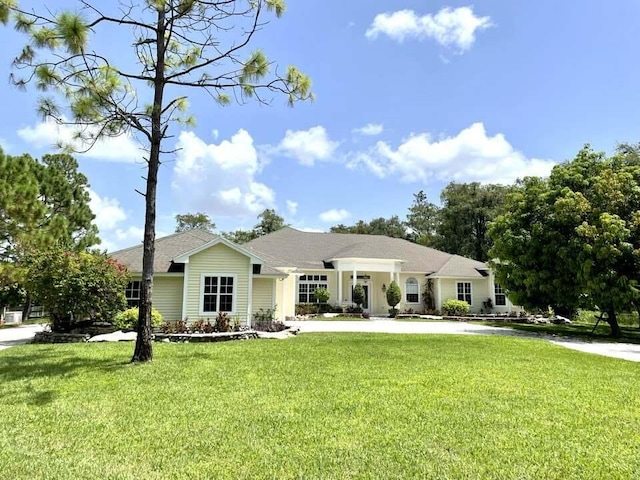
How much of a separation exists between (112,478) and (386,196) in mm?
29458

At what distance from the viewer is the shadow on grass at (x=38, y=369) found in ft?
21.8

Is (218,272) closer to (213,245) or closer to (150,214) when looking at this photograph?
(213,245)

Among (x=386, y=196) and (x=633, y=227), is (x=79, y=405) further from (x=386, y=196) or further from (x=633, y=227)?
(x=386, y=196)

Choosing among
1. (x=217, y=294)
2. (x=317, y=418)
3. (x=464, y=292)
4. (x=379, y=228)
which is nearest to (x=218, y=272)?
(x=217, y=294)

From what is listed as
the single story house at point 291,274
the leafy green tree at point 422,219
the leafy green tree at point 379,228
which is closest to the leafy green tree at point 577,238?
the single story house at point 291,274

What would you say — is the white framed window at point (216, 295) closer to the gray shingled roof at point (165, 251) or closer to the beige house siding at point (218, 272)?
the beige house siding at point (218, 272)

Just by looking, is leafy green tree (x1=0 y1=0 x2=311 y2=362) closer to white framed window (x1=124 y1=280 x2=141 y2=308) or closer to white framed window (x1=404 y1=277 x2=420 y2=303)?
white framed window (x1=124 y1=280 x2=141 y2=308)

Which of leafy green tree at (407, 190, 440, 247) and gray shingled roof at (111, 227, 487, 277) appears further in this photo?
leafy green tree at (407, 190, 440, 247)

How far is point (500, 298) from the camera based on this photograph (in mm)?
27719

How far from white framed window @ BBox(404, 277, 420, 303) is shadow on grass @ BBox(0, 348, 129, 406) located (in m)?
21.6

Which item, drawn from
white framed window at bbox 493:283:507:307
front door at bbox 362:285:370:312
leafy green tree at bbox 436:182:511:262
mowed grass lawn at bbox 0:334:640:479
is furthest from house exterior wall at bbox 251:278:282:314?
leafy green tree at bbox 436:182:511:262

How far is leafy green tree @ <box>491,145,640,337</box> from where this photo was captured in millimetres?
15797

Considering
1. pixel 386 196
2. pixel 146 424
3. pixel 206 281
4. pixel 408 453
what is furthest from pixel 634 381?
pixel 386 196

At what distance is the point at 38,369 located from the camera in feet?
28.4
